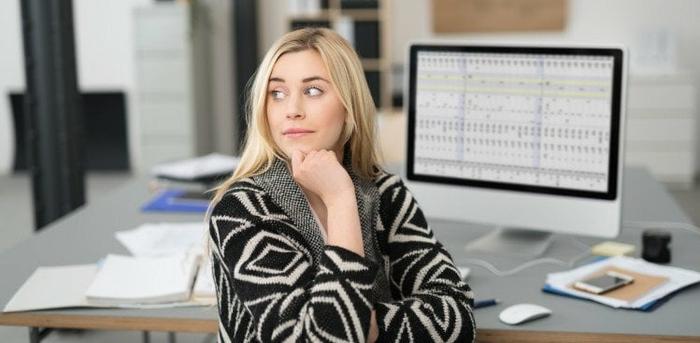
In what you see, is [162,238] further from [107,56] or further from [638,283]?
[107,56]

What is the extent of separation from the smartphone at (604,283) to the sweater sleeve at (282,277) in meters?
0.63

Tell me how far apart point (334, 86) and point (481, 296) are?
2.01 feet

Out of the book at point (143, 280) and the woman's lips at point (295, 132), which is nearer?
the woman's lips at point (295, 132)

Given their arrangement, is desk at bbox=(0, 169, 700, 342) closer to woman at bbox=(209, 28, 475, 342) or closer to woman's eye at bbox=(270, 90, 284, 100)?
woman at bbox=(209, 28, 475, 342)

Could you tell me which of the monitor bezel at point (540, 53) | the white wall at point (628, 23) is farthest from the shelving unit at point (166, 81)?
the monitor bezel at point (540, 53)

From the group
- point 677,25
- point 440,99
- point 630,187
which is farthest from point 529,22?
point 440,99

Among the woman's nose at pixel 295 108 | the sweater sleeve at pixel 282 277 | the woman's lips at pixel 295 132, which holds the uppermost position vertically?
the woman's nose at pixel 295 108

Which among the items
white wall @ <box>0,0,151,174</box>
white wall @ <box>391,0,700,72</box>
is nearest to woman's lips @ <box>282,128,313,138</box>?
white wall @ <box>391,0,700,72</box>

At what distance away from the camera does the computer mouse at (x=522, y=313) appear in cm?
168

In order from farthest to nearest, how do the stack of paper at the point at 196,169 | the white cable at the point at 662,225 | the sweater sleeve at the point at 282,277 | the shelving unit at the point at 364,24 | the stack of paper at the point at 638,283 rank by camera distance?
1. the shelving unit at the point at 364,24
2. the stack of paper at the point at 196,169
3. the white cable at the point at 662,225
4. the stack of paper at the point at 638,283
5. the sweater sleeve at the point at 282,277

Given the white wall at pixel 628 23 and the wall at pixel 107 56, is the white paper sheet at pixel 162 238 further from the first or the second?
the wall at pixel 107 56

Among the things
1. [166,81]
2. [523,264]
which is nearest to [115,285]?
[523,264]

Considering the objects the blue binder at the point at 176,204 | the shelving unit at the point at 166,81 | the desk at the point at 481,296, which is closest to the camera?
the desk at the point at 481,296

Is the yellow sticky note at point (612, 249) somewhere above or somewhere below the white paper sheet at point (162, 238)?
below
